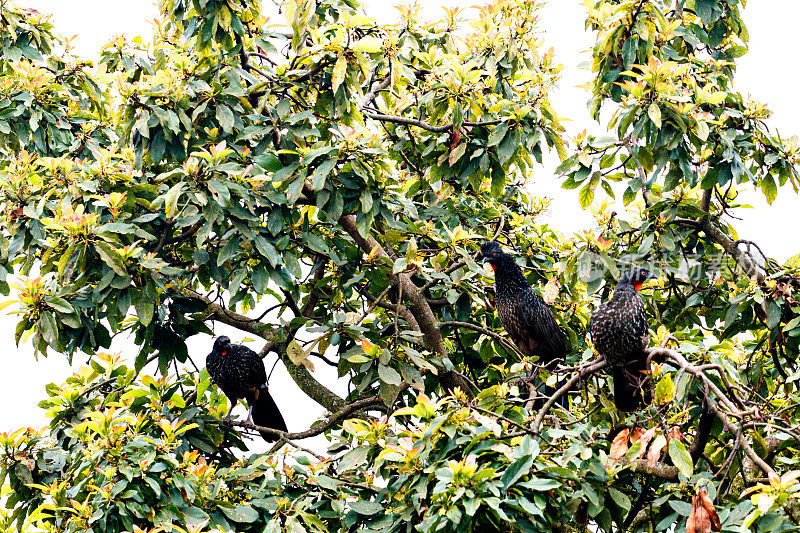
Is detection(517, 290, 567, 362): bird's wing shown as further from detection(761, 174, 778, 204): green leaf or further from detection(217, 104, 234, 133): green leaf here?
detection(217, 104, 234, 133): green leaf

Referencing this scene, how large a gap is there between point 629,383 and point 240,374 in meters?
2.79

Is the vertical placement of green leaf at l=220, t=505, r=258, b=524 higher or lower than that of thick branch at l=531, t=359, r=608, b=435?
higher

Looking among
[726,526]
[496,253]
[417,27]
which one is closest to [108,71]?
[417,27]

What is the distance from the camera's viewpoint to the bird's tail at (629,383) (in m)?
4.29

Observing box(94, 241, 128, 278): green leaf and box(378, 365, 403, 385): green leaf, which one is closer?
box(94, 241, 128, 278): green leaf

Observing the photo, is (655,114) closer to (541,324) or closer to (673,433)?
(541,324)

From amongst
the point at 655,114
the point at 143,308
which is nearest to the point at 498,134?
the point at 655,114

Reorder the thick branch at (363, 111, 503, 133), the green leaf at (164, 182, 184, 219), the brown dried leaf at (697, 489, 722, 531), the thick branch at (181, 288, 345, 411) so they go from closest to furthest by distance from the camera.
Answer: the brown dried leaf at (697, 489, 722, 531) < the green leaf at (164, 182, 184, 219) < the thick branch at (363, 111, 503, 133) < the thick branch at (181, 288, 345, 411)

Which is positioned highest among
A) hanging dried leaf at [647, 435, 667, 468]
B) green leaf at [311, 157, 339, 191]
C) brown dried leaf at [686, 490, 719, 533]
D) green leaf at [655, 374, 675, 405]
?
green leaf at [311, 157, 339, 191]

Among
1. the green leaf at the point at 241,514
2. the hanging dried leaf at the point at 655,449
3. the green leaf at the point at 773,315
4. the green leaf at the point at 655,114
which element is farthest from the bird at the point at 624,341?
the green leaf at the point at 241,514

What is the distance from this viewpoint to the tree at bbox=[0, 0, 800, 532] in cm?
412

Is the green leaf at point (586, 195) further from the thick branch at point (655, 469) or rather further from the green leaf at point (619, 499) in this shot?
the green leaf at point (619, 499)

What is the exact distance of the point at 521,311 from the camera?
561 cm

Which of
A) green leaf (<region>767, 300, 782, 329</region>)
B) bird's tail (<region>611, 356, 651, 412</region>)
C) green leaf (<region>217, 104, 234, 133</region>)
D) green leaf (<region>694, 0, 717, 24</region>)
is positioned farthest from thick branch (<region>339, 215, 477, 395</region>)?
green leaf (<region>694, 0, 717, 24</region>)
